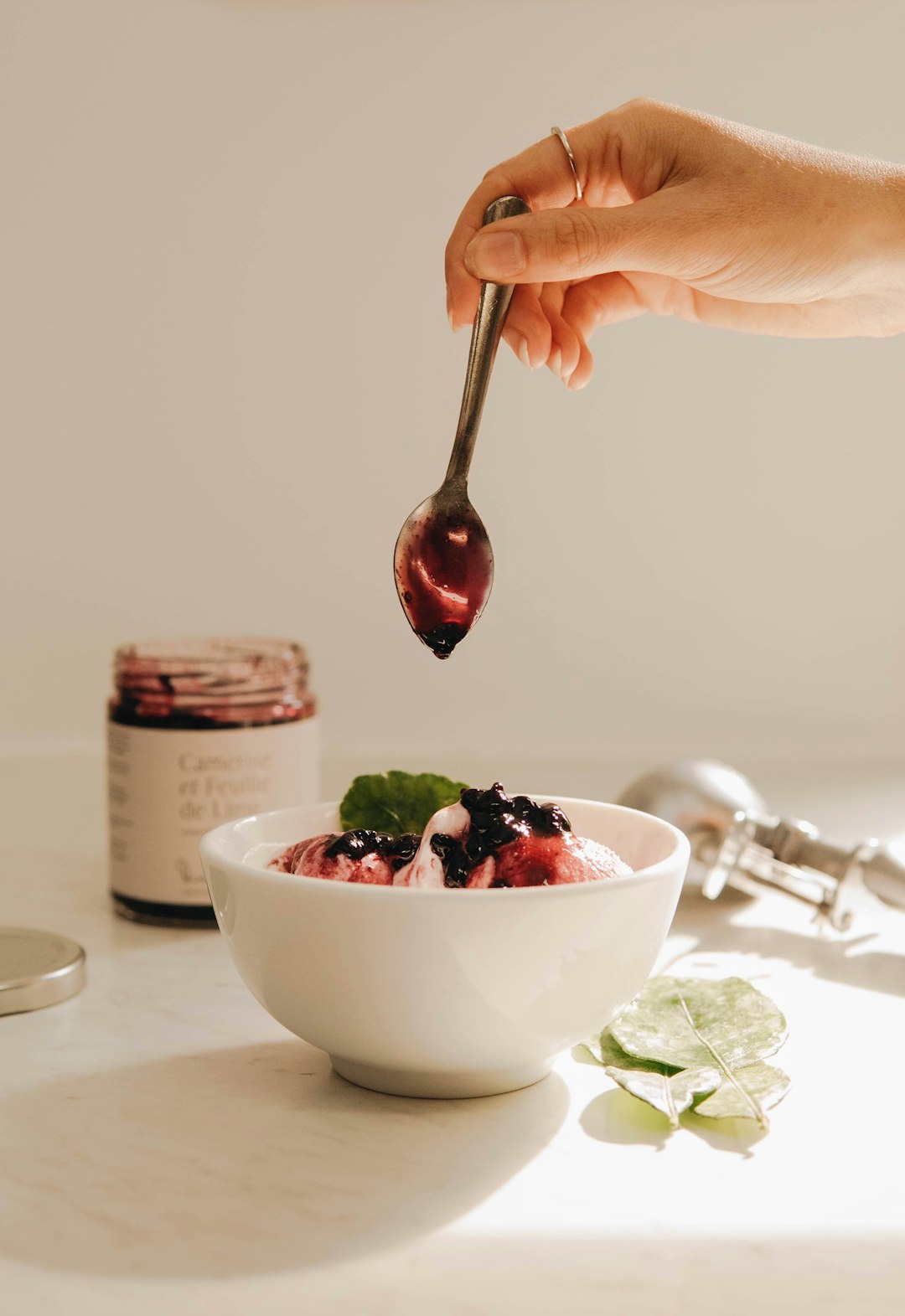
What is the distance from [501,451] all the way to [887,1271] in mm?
1330

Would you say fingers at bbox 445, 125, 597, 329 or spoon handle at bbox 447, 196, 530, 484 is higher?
fingers at bbox 445, 125, 597, 329

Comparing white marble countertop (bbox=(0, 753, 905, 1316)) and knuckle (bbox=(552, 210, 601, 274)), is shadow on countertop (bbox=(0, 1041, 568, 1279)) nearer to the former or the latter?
white marble countertop (bbox=(0, 753, 905, 1316))

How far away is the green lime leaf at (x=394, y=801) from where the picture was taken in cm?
82

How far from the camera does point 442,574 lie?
2.77 ft

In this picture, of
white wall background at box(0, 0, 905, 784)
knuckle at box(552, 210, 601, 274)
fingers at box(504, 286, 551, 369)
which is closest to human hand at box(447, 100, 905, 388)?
knuckle at box(552, 210, 601, 274)

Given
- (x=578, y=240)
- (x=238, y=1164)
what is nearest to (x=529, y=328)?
(x=578, y=240)

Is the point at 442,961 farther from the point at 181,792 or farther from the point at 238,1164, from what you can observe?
the point at 181,792

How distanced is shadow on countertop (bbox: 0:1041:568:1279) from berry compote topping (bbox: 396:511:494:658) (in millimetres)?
278

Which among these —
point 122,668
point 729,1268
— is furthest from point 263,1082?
point 122,668

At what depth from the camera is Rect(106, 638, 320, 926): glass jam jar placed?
0.98 metres

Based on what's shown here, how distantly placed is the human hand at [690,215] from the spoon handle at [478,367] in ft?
0.06

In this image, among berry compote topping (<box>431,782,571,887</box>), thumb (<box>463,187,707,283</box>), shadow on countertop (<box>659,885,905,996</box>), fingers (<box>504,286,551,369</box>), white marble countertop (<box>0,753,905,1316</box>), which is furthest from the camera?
fingers (<box>504,286,551,369</box>)

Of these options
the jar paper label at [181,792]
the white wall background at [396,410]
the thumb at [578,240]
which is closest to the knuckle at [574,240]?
the thumb at [578,240]

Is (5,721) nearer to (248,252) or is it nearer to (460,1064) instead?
(248,252)
